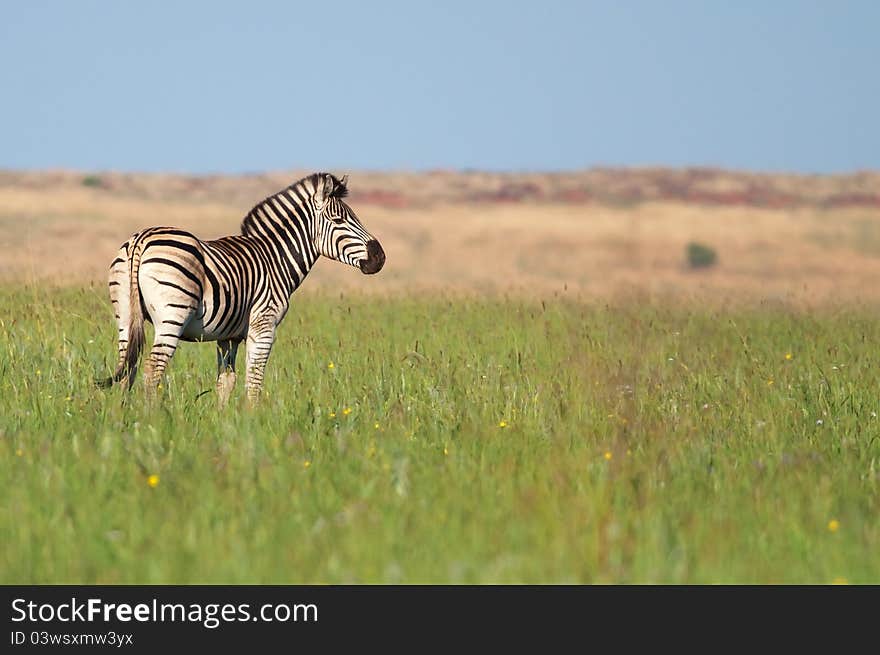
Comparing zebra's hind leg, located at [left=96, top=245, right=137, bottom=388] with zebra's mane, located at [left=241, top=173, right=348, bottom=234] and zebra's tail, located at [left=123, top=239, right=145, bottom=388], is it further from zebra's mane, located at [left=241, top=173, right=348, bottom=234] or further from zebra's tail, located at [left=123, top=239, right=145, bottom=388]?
zebra's mane, located at [left=241, top=173, right=348, bottom=234]

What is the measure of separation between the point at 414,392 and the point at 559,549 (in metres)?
4.19

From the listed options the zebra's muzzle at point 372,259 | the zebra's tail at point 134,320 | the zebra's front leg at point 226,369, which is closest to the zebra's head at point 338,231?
the zebra's muzzle at point 372,259

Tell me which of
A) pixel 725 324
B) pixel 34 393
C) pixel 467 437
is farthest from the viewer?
pixel 725 324

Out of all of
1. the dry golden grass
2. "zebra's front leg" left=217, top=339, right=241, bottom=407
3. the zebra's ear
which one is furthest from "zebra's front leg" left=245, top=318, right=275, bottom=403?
the dry golden grass

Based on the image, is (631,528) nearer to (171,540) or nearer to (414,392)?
(171,540)

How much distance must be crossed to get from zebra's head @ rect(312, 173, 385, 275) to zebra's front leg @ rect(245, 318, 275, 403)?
0.98m

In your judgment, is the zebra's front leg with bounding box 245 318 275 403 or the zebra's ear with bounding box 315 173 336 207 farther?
the zebra's ear with bounding box 315 173 336 207

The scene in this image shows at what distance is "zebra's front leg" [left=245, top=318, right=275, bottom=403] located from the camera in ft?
27.5

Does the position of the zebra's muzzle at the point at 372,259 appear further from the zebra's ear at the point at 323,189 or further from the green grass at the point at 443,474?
the green grass at the point at 443,474

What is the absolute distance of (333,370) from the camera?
9117 millimetres

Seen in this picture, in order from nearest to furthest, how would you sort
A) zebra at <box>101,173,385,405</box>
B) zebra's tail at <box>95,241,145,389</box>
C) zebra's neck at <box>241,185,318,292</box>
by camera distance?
zebra's tail at <box>95,241,145,389</box> → zebra at <box>101,173,385,405</box> → zebra's neck at <box>241,185,318,292</box>

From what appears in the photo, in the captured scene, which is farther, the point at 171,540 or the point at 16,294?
the point at 16,294
